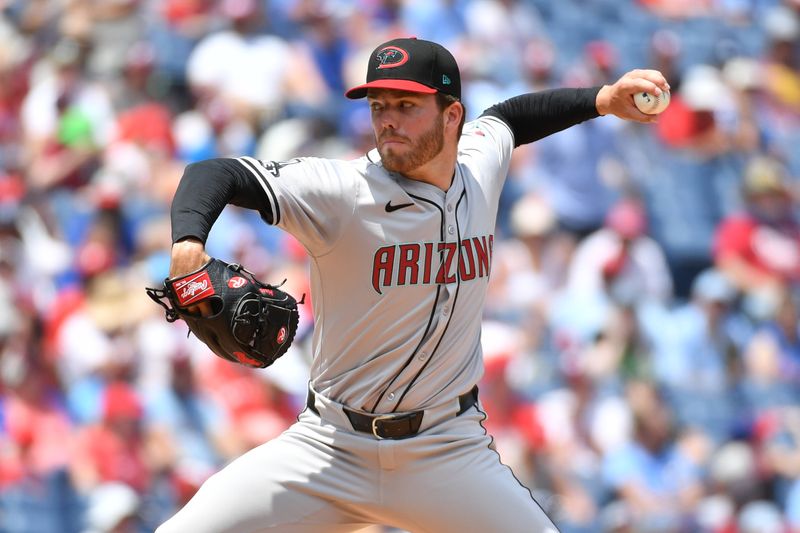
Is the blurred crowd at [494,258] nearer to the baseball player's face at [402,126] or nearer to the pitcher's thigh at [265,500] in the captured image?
the pitcher's thigh at [265,500]

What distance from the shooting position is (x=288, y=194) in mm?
3340

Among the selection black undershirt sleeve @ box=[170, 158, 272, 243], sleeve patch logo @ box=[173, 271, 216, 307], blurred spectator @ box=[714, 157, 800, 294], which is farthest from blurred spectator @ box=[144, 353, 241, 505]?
blurred spectator @ box=[714, 157, 800, 294]

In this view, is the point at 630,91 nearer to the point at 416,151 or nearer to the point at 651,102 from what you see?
the point at 651,102

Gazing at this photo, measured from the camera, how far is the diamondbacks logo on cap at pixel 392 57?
11.5 feet

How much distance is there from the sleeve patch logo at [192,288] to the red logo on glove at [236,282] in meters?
0.08

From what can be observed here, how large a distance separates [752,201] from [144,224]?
454cm

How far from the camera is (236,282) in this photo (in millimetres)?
3131

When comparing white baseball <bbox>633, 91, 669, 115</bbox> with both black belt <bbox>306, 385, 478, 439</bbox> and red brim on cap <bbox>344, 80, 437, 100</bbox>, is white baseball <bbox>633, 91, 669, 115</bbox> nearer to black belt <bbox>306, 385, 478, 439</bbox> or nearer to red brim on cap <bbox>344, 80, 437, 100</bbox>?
red brim on cap <bbox>344, 80, 437, 100</bbox>

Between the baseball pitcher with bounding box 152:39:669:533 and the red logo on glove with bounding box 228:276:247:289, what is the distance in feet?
0.69

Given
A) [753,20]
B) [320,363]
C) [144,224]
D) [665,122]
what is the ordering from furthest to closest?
[753,20] < [665,122] < [144,224] < [320,363]

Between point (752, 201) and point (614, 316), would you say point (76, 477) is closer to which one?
point (614, 316)

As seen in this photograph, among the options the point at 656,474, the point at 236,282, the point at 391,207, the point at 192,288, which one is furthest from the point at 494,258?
the point at 192,288

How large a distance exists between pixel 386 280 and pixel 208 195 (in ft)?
2.10

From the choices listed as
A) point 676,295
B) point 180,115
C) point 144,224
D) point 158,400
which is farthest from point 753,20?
point 158,400
